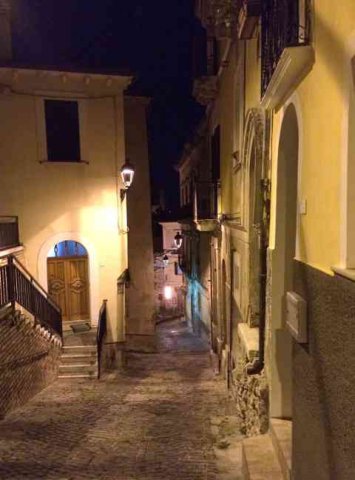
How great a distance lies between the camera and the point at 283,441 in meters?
4.54

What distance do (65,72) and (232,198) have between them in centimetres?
666

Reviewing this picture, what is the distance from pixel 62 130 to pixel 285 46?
1020cm

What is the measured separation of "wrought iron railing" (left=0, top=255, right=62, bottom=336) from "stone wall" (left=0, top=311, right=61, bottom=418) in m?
0.35

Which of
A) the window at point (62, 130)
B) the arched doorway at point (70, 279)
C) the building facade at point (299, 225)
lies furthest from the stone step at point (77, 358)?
the window at point (62, 130)

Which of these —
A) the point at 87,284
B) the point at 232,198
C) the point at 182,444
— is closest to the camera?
the point at 182,444

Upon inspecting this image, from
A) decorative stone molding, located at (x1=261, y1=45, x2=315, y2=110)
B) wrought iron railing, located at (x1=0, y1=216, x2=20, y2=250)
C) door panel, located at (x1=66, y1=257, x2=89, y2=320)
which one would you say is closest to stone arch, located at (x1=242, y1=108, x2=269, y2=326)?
decorative stone molding, located at (x1=261, y1=45, x2=315, y2=110)

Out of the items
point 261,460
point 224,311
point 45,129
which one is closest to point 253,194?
point 261,460

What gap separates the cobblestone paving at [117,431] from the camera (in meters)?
5.76

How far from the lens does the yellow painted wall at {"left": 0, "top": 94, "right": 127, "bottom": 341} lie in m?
12.2

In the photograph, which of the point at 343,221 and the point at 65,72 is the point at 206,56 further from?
the point at 343,221

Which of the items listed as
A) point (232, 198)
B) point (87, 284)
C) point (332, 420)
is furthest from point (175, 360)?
point (332, 420)

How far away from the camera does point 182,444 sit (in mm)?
6664

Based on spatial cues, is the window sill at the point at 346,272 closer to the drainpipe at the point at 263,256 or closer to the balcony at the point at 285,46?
the balcony at the point at 285,46

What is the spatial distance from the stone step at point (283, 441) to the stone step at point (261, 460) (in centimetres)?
8
